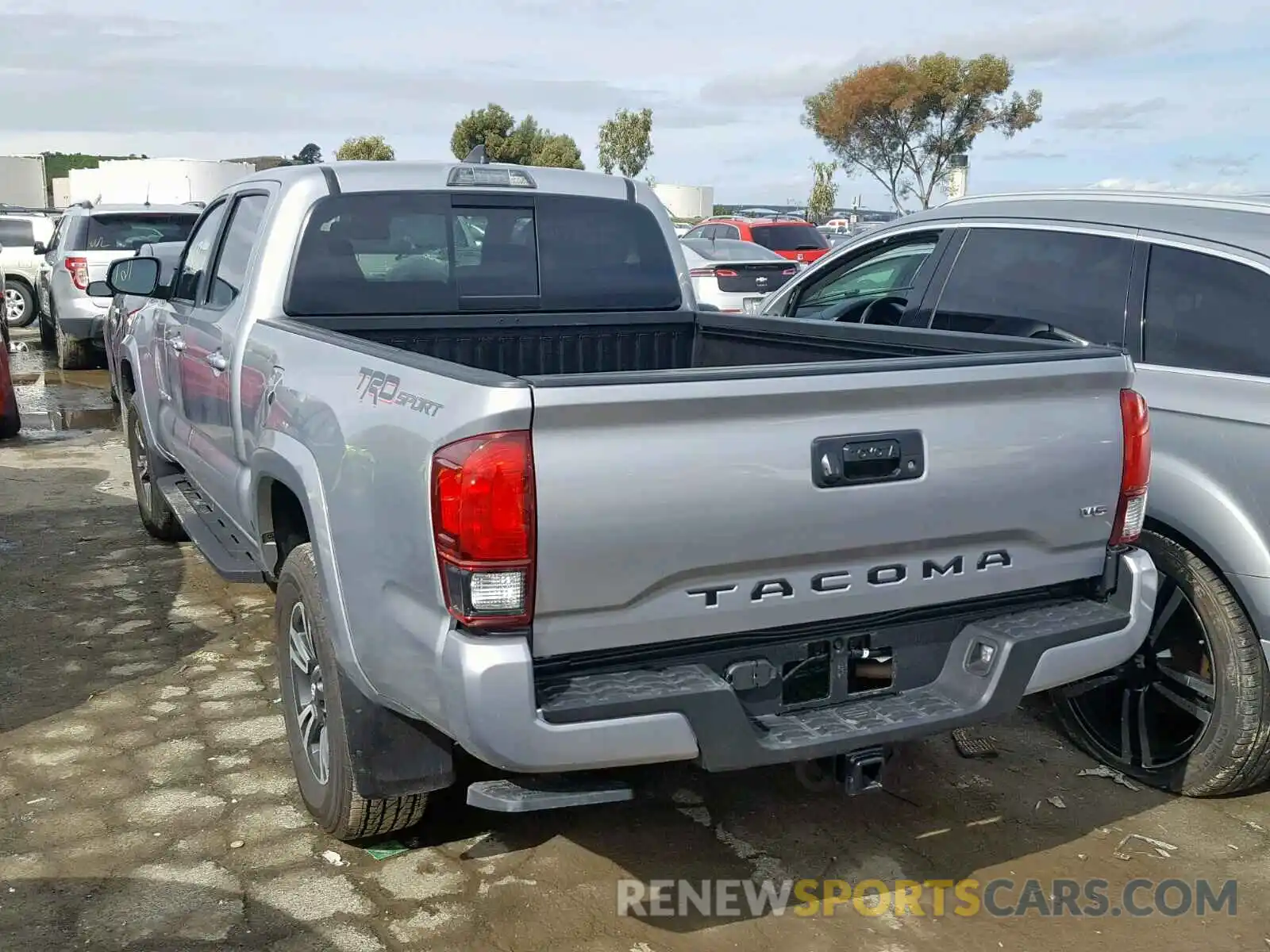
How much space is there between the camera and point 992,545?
3041 mm

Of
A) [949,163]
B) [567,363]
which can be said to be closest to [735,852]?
[567,363]

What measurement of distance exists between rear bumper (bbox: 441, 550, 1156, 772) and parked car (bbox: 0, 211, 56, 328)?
1674 cm

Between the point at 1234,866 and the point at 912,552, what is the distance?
1.60 metres

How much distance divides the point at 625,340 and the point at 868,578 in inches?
84.2

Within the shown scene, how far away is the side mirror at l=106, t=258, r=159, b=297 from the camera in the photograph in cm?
555

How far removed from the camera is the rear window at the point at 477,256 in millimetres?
4309

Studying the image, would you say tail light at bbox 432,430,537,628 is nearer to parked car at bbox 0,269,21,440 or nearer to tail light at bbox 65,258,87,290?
parked car at bbox 0,269,21,440

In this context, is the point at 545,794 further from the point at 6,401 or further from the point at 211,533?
the point at 6,401

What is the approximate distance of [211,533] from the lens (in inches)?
189

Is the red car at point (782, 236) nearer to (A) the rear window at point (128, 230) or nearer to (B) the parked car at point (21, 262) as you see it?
(A) the rear window at point (128, 230)

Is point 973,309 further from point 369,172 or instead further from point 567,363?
point 369,172

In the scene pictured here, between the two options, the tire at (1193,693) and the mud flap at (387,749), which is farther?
the tire at (1193,693)

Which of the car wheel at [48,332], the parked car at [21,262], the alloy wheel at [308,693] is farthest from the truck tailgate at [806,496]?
the parked car at [21,262]

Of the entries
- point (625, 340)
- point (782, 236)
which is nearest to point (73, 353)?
point (625, 340)
